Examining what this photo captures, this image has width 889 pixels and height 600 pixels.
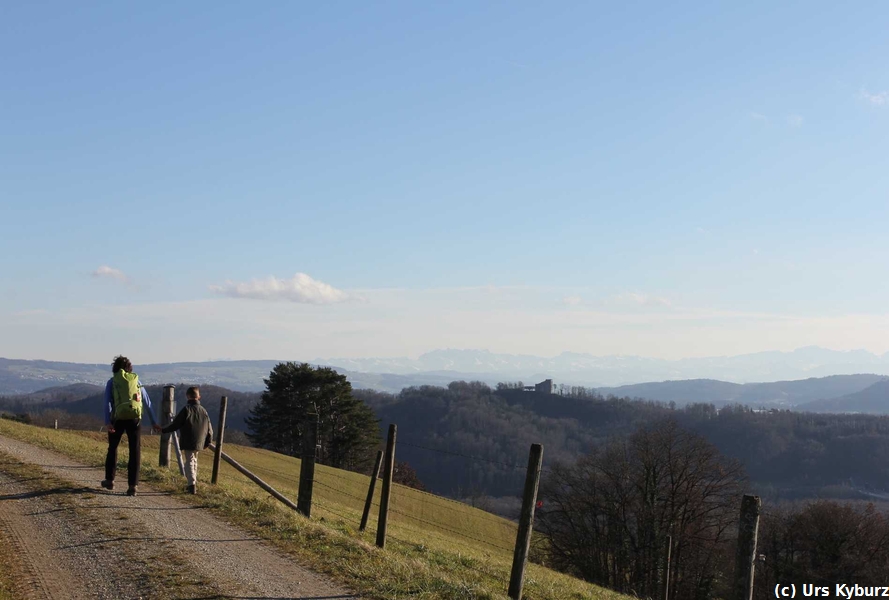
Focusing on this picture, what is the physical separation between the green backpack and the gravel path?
138 cm

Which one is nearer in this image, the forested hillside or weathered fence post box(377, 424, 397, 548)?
weathered fence post box(377, 424, 397, 548)

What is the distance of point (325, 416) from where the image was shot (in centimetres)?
7231

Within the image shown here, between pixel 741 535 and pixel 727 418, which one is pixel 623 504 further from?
pixel 727 418

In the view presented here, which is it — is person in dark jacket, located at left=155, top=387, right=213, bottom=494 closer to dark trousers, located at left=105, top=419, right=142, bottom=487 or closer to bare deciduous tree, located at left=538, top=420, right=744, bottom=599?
dark trousers, located at left=105, top=419, right=142, bottom=487

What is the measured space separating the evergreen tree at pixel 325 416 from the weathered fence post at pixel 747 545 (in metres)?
65.1

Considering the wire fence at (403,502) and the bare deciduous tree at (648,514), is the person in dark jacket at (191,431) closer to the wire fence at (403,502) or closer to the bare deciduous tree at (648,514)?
the wire fence at (403,502)

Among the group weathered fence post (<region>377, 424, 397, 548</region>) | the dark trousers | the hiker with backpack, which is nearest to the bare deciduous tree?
weathered fence post (<region>377, 424, 397, 548</region>)

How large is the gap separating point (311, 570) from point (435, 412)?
166 meters

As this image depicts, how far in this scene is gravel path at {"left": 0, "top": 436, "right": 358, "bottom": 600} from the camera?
319 inches

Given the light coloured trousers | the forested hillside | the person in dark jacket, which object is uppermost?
the person in dark jacket

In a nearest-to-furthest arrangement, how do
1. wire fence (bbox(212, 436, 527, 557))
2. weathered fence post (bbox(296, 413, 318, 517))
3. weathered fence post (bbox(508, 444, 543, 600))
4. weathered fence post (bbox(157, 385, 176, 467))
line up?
1. weathered fence post (bbox(508, 444, 543, 600))
2. weathered fence post (bbox(296, 413, 318, 517))
3. weathered fence post (bbox(157, 385, 176, 467))
4. wire fence (bbox(212, 436, 527, 557))

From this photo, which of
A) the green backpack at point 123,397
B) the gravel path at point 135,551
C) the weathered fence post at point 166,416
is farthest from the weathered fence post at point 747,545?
the weathered fence post at point 166,416

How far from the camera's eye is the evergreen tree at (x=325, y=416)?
73312mm

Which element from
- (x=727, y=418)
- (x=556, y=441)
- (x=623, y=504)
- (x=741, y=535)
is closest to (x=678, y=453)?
(x=623, y=504)
